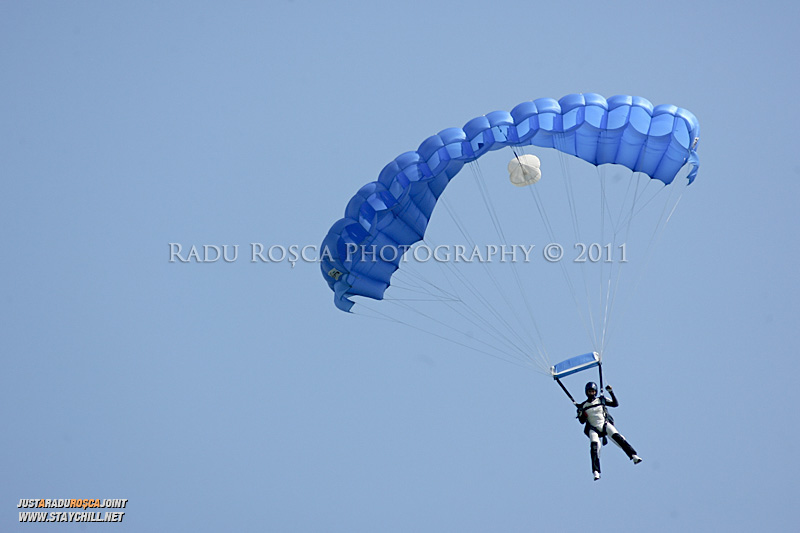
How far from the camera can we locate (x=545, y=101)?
639 inches

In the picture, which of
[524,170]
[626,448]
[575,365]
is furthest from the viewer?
[524,170]

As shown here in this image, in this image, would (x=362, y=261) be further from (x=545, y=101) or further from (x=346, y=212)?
(x=545, y=101)

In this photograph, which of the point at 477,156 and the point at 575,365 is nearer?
the point at 477,156

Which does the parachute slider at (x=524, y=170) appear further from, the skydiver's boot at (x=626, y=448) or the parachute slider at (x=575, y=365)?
the skydiver's boot at (x=626, y=448)

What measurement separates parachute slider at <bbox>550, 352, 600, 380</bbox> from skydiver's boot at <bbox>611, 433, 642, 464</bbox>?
112cm

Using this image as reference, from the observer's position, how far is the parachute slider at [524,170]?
1780 centimetres

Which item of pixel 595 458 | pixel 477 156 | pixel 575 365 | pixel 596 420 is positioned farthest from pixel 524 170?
pixel 595 458

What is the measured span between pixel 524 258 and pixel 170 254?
7038 mm

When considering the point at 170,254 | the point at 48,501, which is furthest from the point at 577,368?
the point at 48,501

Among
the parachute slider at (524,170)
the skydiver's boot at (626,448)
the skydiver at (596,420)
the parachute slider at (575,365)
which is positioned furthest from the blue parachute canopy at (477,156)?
the skydiver's boot at (626,448)

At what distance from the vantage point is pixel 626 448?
15.9 metres

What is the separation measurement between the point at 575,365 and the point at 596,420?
0.88 metres

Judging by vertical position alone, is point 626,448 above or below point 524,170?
below

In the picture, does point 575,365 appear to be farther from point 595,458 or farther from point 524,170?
point 524,170
